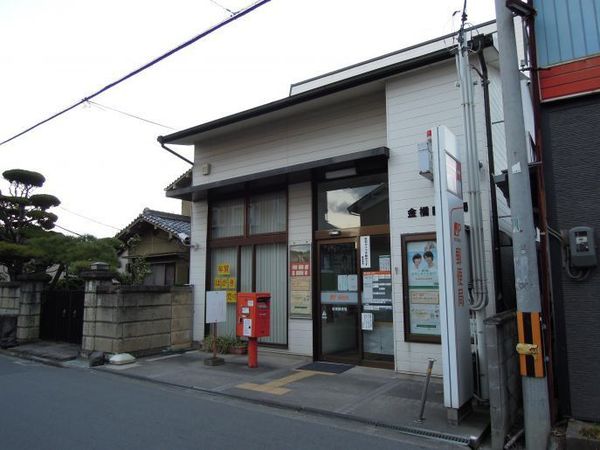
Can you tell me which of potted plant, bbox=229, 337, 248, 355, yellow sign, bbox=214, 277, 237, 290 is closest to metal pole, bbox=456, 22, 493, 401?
potted plant, bbox=229, 337, 248, 355

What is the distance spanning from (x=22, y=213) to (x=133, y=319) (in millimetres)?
7931

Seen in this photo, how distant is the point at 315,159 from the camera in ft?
32.8

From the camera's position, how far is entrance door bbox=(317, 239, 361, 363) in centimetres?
912

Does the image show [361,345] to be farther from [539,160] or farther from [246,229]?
[539,160]

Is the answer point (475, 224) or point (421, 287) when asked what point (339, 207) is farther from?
point (475, 224)

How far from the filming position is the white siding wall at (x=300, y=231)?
31.8 ft

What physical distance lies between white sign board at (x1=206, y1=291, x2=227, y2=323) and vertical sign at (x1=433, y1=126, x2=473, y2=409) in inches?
212

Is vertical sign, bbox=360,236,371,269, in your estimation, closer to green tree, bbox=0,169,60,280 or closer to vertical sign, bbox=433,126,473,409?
vertical sign, bbox=433,126,473,409

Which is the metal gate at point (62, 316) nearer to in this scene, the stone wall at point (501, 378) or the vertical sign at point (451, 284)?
the vertical sign at point (451, 284)

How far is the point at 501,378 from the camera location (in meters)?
4.93

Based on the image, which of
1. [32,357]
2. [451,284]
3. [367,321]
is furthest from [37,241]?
[451,284]

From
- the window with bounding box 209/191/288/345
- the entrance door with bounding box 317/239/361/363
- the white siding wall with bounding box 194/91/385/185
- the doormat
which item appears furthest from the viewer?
the window with bounding box 209/191/288/345

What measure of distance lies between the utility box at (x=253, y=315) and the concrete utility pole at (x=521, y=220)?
17.4 feet

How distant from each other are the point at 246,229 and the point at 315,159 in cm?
264
